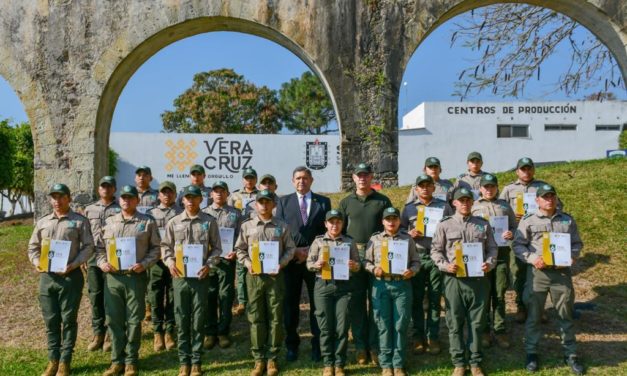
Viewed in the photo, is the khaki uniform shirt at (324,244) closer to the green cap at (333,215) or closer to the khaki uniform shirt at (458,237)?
the green cap at (333,215)

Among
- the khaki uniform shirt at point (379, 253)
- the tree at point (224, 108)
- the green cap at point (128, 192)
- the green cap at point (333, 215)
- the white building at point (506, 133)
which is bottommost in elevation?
the khaki uniform shirt at point (379, 253)

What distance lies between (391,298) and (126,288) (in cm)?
261

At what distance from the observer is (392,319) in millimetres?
4949

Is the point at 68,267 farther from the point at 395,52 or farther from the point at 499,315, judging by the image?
the point at 395,52

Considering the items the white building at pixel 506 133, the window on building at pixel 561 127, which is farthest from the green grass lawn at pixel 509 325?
the window on building at pixel 561 127

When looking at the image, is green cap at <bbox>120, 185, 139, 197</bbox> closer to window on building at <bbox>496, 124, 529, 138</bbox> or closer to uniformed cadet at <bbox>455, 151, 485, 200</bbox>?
uniformed cadet at <bbox>455, 151, 485, 200</bbox>

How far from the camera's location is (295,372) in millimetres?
5125

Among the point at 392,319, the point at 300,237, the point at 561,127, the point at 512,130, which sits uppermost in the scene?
the point at 561,127

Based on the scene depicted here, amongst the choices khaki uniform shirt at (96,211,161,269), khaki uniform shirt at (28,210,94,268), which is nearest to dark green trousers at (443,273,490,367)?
khaki uniform shirt at (96,211,161,269)

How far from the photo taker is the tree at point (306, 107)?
3581cm

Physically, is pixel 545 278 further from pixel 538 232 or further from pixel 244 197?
pixel 244 197

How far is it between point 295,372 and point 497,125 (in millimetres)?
22545

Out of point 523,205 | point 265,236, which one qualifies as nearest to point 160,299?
point 265,236

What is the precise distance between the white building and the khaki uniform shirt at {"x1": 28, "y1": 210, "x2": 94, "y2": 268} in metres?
19.4
